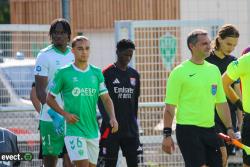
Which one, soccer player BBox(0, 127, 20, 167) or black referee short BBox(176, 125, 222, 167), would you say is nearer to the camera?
soccer player BBox(0, 127, 20, 167)

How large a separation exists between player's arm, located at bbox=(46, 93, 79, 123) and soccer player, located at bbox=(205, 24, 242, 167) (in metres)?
1.89

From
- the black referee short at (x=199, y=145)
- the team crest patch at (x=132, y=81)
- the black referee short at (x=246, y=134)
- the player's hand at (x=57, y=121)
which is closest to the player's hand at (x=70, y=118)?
the player's hand at (x=57, y=121)

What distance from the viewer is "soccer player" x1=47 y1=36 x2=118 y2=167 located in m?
11.1

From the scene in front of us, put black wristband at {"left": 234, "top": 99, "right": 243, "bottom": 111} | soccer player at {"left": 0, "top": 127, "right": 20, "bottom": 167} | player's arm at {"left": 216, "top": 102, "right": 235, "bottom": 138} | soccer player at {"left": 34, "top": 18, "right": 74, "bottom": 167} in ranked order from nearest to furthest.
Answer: soccer player at {"left": 0, "top": 127, "right": 20, "bottom": 167} → player's arm at {"left": 216, "top": 102, "right": 235, "bottom": 138} → black wristband at {"left": 234, "top": 99, "right": 243, "bottom": 111} → soccer player at {"left": 34, "top": 18, "right": 74, "bottom": 167}

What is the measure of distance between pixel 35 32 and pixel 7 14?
1167 inches

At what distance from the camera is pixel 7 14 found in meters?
44.3

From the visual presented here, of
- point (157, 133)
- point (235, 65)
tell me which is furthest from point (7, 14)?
point (235, 65)

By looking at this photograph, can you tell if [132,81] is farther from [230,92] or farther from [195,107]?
[195,107]

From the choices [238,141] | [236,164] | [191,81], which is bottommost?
[236,164]

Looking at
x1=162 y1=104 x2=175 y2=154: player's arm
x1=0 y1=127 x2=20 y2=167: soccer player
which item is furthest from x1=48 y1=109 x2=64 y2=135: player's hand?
x1=162 y1=104 x2=175 y2=154: player's arm

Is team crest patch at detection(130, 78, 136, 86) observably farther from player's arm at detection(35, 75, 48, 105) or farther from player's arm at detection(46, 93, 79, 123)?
player's arm at detection(46, 93, 79, 123)

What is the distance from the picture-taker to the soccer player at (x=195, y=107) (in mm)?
10922

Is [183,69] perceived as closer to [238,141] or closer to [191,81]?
[191,81]

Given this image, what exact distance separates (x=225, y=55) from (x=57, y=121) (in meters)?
2.35
